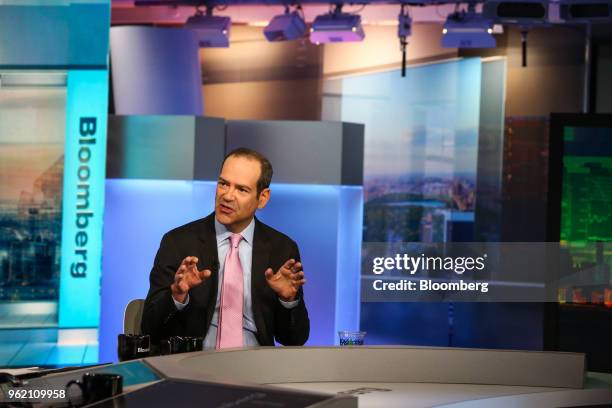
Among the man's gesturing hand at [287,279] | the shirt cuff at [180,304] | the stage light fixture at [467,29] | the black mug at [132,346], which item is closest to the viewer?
the black mug at [132,346]

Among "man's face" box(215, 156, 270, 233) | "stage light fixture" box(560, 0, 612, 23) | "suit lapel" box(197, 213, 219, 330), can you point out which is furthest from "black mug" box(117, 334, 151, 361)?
"stage light fixture" box(560, 0, 612, 23)

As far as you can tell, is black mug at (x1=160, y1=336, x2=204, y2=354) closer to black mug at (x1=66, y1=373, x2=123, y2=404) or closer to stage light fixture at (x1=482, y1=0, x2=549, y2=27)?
black mug at (x1=66, y1=373, x2=123, y2=404)

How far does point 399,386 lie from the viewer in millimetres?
2625

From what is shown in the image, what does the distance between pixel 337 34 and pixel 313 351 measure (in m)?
6.52

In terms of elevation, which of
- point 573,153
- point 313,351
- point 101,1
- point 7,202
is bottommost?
point 313,351

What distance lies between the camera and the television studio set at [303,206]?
266 centimetres

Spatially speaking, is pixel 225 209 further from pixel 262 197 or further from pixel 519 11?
pixel 519 11

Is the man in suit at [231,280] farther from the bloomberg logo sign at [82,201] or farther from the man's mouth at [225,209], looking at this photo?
the bloomberg logo sign at [82,201]

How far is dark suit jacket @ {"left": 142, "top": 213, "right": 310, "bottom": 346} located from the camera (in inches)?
119

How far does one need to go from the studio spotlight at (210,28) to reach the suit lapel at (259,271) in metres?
5.90

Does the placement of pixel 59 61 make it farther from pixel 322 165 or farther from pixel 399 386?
pixel 399 386

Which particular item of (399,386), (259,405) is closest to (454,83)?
(399,386)

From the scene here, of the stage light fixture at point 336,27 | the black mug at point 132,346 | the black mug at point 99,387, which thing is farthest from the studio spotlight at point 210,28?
the black mug at point 99,387

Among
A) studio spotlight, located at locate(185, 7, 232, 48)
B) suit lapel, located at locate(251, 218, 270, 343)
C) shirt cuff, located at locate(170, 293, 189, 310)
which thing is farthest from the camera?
studio spotlight, located at locate(185, 7, 232, 48)
